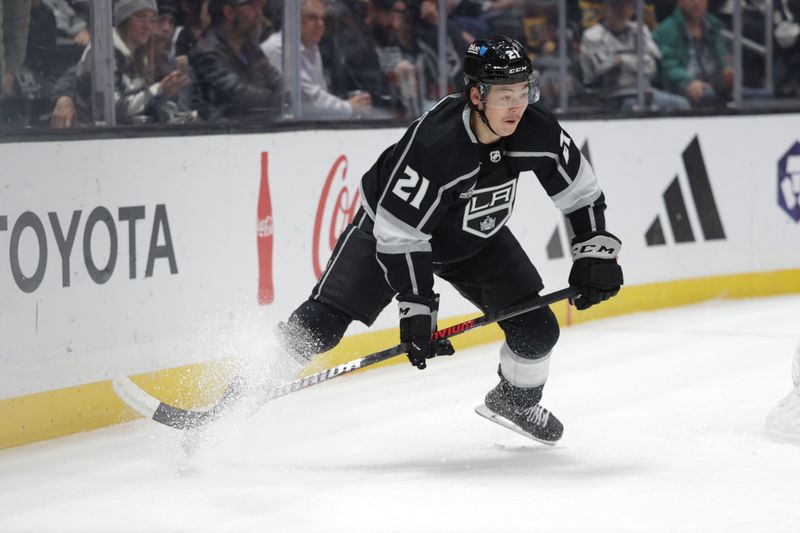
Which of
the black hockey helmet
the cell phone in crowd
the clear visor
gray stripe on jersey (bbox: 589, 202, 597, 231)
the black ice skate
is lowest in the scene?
the black ice skate

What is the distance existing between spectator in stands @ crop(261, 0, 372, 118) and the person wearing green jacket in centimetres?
129

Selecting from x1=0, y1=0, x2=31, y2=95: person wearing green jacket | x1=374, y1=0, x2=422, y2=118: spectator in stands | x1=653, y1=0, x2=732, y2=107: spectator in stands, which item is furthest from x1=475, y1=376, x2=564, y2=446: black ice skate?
x1=653, y1=0, x2=732, y2=107: spectator in stands

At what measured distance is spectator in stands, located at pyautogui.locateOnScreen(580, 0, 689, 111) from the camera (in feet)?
22.8

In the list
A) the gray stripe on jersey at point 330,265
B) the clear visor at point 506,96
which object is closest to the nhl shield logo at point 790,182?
the gray stripe on jersey at point 330,265

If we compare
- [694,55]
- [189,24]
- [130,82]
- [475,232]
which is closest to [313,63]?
[189,24]

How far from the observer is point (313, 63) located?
18.4 feet

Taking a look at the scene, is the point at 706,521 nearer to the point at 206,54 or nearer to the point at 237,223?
the point at 237,223

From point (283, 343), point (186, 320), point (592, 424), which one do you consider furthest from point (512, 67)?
point (186, 320)

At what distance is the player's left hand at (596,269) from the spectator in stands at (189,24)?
188 cm

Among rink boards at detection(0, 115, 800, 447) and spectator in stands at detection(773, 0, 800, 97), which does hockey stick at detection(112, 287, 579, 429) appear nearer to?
rink boards at detection(0, 115, 800, 447)

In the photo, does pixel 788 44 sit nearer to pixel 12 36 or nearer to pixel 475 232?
pixel 475 232

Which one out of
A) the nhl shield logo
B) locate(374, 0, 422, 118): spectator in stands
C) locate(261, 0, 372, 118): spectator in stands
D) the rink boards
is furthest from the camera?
the nhl shield logo

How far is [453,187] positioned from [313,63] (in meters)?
2.19

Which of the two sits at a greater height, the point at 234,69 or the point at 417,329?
the point at 234,69
